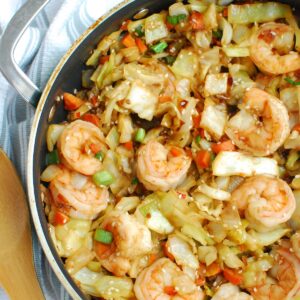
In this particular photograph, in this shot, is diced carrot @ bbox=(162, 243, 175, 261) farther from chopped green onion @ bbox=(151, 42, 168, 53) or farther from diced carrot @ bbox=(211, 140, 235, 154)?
chopped green onion @ bbox=(151, 42, 168, 53)

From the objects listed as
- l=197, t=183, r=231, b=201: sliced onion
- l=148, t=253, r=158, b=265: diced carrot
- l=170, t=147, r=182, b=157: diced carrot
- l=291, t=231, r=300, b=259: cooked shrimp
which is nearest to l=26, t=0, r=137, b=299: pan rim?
l=148, t=253, r=158, b=265: diced carrot

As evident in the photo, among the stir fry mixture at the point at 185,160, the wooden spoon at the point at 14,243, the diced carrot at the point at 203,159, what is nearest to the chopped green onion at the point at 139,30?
the stir fry mixture at the point at 185,160

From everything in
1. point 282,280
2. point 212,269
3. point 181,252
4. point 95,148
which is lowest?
point 282,280

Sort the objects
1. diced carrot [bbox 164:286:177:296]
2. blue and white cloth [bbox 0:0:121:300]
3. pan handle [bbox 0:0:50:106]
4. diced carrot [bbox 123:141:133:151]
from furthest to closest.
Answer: blue and white cloth [bbox 0:0:121:300]
diced carrot [bbox 123:141:133:151]
diced carrot [bbox 164:286:177:296]
pan handle [bbox 0:0:50:106]

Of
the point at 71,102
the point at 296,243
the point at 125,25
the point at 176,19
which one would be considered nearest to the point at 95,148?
the point at 71,102

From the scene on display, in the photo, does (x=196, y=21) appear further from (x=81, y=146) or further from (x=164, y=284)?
(x=164, y=284)

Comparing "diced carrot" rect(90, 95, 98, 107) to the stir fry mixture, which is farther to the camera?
"diced carrot" rect(90, 95, 98, 107)

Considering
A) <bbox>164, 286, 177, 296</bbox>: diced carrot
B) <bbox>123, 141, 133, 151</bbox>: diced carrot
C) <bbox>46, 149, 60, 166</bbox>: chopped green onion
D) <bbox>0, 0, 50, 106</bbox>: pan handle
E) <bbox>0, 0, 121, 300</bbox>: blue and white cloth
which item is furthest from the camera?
<bbox>0, 0, 121, 300</bbox>: blue and white cloth
